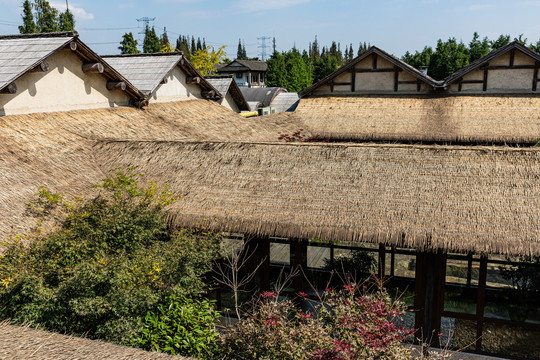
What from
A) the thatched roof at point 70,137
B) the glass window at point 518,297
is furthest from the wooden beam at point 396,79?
the glass window at point 518,297

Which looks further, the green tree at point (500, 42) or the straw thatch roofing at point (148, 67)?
the green tree at point (500, 42)

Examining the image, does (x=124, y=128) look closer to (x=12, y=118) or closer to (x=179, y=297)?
(x=12, y=118)

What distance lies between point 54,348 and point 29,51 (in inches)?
375

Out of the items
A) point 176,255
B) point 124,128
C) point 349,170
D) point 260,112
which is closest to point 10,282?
point 176,255

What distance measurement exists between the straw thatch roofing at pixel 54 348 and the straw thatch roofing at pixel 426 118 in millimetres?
15333

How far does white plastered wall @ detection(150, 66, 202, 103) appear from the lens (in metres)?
17.8

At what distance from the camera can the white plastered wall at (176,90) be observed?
17812mm

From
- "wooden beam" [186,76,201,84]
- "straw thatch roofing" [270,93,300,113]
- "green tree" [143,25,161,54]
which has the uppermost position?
"green tree" [143,25,161,54]

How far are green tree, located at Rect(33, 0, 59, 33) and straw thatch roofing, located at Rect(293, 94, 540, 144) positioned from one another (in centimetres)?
2925

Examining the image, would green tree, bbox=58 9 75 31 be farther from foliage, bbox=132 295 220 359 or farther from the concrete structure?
foliage, bbox=132 295 220 359

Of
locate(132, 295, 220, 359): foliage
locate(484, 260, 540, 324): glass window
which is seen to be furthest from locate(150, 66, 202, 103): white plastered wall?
locate(484, 260, 540, 324): glass window

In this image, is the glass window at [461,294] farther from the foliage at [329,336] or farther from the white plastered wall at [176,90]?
the white plastered wall at [176,90]

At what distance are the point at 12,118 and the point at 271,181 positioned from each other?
699 cm

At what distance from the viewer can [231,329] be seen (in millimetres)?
6680
